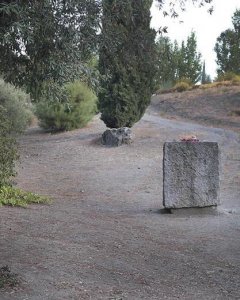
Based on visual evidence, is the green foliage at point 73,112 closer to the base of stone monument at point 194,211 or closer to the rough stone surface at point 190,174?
the rough stone surface at point 190,174

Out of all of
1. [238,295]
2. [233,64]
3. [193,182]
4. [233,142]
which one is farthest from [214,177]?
[233,64]

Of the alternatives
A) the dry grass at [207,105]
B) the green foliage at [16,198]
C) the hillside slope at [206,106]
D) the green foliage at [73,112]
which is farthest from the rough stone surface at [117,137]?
the green foliage at [16,198]

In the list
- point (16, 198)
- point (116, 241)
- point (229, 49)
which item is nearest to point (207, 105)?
point (229, 49)

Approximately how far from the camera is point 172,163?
881 cm

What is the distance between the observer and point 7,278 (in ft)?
14.9

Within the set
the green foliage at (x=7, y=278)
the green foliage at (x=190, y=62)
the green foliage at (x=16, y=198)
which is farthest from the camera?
the green foliage at (x=190, y=62)

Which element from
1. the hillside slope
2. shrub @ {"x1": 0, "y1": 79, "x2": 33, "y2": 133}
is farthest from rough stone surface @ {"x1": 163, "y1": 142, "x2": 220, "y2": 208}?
the hillside slope

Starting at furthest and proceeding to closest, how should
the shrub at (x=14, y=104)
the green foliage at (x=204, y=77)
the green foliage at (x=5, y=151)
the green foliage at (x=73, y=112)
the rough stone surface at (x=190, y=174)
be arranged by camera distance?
1. the green foliage at (x=204, y=77)
2. the green foliage at (x=73, y=112)
3. the shrub at (x=14, y=104)
4. the rough stone surface at (x=190, y=174)
5. the green foliage at (x=5, y=151)

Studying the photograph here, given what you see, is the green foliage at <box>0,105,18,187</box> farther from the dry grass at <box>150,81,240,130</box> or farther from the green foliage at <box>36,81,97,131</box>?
the dry grass at <box>150,81,240,130</box>

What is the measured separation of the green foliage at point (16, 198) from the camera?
8.65 metres

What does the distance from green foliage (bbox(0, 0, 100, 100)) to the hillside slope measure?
1783cm

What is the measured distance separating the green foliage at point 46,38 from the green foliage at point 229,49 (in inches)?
1499

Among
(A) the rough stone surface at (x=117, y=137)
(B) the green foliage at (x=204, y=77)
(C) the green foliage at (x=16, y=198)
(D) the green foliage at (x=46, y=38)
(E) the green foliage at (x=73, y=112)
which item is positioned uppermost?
(B) the green foliage at (x=204, y=77)

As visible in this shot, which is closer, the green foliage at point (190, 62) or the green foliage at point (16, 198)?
the green foliage at point (16, 198)
